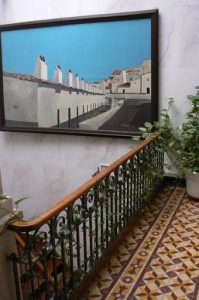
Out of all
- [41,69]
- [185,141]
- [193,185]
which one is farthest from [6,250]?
[41,69]

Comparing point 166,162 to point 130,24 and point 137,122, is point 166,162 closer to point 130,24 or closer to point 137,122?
point 137,122

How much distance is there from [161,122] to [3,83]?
7.50ft

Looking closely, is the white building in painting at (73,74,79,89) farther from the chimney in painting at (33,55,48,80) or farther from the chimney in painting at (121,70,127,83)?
the chimney in painting at (121,70,127,83)

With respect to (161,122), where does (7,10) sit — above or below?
above

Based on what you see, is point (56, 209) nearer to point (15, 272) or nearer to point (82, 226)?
point (15, 272)

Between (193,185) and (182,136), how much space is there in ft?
1.79

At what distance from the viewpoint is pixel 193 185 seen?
3.50 m

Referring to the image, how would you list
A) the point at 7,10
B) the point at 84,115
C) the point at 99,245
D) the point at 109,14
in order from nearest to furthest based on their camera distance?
the point at 99,245 < the point at 109,14 < the point at 84,115 < the point at 7,10

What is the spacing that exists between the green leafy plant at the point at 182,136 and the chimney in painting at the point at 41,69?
150cm

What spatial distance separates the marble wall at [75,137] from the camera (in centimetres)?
364

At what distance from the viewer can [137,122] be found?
13.1ft

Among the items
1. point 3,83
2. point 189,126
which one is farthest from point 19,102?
point 189,126

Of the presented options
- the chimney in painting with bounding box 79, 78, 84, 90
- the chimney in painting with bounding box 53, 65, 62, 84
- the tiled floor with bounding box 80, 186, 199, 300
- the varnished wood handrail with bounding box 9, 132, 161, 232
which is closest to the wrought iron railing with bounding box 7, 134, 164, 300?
the varnished wood handrail with bounding box 9, 132, 161, 232

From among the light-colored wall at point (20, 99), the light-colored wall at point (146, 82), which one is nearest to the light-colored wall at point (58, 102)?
the light-colored wall at point (20, 99)
